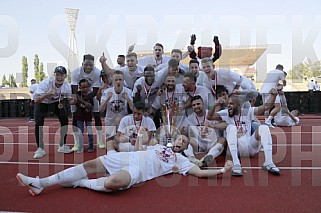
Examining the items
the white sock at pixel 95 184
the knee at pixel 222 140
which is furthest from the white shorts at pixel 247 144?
the white sock at pixel 95 184

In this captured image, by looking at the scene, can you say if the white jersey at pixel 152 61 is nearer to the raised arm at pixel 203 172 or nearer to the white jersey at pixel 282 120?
the raised arm at pixel 203 172

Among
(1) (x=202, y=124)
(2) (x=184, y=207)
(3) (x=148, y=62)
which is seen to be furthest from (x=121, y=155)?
(3) (x=148, y=62)

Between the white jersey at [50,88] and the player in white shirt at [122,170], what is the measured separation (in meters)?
2.32

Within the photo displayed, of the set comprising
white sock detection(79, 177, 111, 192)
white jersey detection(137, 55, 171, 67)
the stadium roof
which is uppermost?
the stadium roof

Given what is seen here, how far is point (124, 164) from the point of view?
3.72 m

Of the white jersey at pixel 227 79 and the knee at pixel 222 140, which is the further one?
the white jersey at pixel 227 79

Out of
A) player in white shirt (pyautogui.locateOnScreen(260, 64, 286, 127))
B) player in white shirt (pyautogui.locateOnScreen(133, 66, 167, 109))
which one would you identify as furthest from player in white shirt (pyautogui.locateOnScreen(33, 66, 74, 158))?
player in white shirt (pyautogui.locateOnScreen(260, 64, 286, 127))

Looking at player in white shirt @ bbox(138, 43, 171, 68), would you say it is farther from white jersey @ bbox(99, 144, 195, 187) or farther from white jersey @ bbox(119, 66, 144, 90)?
white jersey @ bbox(99, 144, 195, 187)

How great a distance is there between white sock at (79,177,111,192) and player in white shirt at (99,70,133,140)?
2.06 metres

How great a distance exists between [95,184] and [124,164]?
0.39 metres

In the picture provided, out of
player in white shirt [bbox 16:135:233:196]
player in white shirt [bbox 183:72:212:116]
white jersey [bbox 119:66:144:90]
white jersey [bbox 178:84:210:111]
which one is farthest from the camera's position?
white jersey [bbox 119:66:144:90]

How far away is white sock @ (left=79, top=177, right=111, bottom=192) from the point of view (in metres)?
3.54

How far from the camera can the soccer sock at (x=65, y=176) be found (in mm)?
3576

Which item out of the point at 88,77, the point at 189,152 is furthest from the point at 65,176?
the point at 88,77
